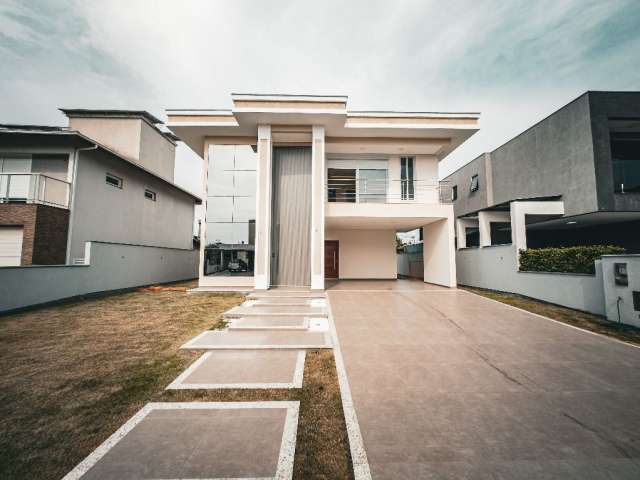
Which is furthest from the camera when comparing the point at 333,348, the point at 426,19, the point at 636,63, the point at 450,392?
→ the point at 636,63

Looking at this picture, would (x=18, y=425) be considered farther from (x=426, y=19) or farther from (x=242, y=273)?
(x=426, y=19)

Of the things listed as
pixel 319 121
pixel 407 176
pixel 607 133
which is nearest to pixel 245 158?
pixel 319 121

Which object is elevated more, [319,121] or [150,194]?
[319,121]

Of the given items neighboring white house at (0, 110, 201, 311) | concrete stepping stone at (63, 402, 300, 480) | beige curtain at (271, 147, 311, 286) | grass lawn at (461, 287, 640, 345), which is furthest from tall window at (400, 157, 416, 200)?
neighboring white house at (0, 110, 201, 311)

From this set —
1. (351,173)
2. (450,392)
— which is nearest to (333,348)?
(450,392)

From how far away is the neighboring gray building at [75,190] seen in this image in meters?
8.35

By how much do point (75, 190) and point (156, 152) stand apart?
6.92 m

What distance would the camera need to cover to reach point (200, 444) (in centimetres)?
200

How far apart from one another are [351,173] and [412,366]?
33.0ft

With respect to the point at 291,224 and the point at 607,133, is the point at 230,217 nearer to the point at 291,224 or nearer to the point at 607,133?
the point at 291,224

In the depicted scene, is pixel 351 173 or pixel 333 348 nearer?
pixel 333 348

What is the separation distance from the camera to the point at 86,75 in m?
11.9

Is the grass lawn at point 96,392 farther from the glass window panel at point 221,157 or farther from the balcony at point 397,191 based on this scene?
the balcony at point 397,191

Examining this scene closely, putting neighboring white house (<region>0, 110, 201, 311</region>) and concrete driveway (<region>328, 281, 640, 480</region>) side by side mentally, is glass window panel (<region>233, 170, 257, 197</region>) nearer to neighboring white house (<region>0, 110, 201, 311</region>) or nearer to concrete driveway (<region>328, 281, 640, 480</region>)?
neighboring white house (<region>0, 110, 201, 311</region>)
